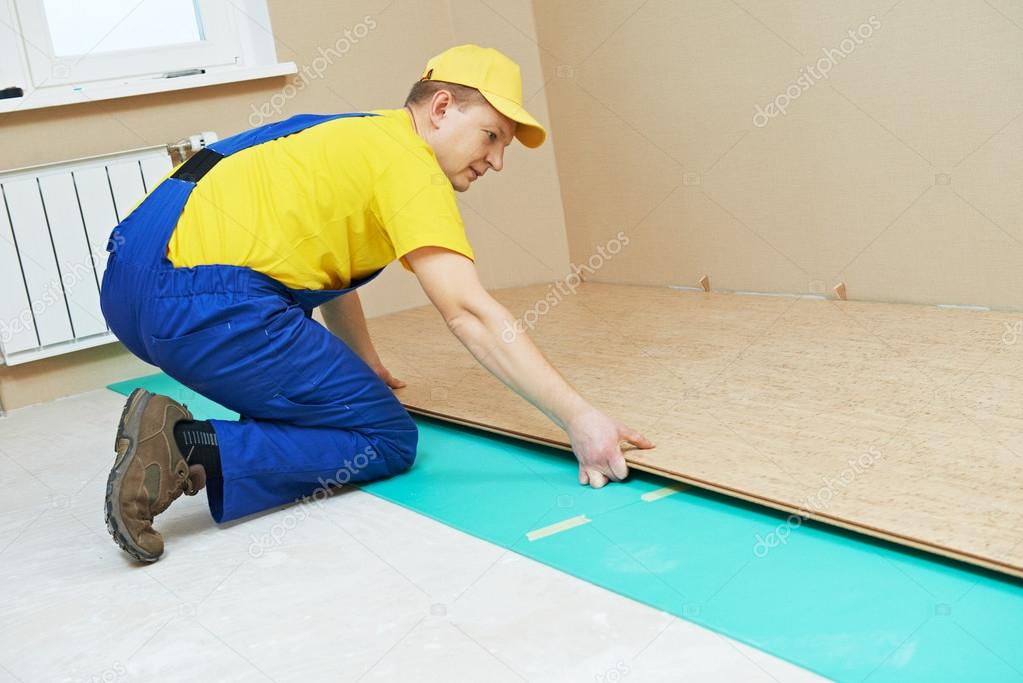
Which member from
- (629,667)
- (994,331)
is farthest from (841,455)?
(994,331)

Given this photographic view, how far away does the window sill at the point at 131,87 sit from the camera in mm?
3440

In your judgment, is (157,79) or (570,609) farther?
(157,79)

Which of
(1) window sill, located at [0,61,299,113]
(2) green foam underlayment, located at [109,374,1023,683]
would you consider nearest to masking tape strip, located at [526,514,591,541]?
(2) green foam underlayment, located at [109,374,1023,683]

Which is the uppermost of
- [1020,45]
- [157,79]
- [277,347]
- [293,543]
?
[157,79]

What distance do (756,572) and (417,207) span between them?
895 mm

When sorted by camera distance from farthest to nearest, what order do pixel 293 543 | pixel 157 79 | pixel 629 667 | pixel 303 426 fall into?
pixel 157 79 → pixel 303 426 → pixel 293 543 → pixel 629 667

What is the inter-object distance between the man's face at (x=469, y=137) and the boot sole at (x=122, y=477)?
0.75m

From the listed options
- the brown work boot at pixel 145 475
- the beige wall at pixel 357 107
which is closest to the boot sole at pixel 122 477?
the brown work boot at pixel 145 475

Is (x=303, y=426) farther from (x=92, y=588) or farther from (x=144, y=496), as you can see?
(x=92, y=588)

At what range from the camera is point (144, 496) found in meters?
1.89

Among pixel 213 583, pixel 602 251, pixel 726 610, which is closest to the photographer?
pixel 726 610

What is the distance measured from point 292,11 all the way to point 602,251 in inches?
58.5
